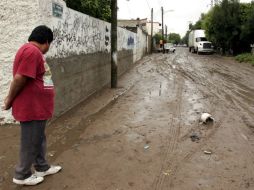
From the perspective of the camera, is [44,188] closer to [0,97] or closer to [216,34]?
[0,97]

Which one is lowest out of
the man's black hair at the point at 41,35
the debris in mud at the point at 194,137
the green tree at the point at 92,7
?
the debris in mud at the point at 194,137

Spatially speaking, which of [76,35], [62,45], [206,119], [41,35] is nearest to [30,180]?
[41,35]

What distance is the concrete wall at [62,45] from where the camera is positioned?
23.3 ft

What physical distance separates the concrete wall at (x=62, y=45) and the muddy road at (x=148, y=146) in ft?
1.79

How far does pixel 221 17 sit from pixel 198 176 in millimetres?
36161

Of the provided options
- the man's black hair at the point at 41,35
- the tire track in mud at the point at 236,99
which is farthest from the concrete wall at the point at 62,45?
the tire track in mud at the point at 236,99

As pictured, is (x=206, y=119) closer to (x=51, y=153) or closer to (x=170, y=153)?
(x=170, y=153)

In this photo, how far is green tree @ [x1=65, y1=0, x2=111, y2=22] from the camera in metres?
14.9

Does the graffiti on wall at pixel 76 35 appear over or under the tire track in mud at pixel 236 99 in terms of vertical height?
over

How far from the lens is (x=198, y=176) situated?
16.3 ft

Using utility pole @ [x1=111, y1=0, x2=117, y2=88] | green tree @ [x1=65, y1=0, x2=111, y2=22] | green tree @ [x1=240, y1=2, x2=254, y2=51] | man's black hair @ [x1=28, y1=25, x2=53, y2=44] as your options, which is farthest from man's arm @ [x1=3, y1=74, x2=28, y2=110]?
green tree @ [x1=240, y1=2, x2=254, y2=51]

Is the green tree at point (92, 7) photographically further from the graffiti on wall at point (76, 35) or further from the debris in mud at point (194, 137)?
the debris in mud at point (194, 137)

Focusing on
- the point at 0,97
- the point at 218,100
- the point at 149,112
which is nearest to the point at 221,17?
the point at 218,100

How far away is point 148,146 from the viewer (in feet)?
20.6
